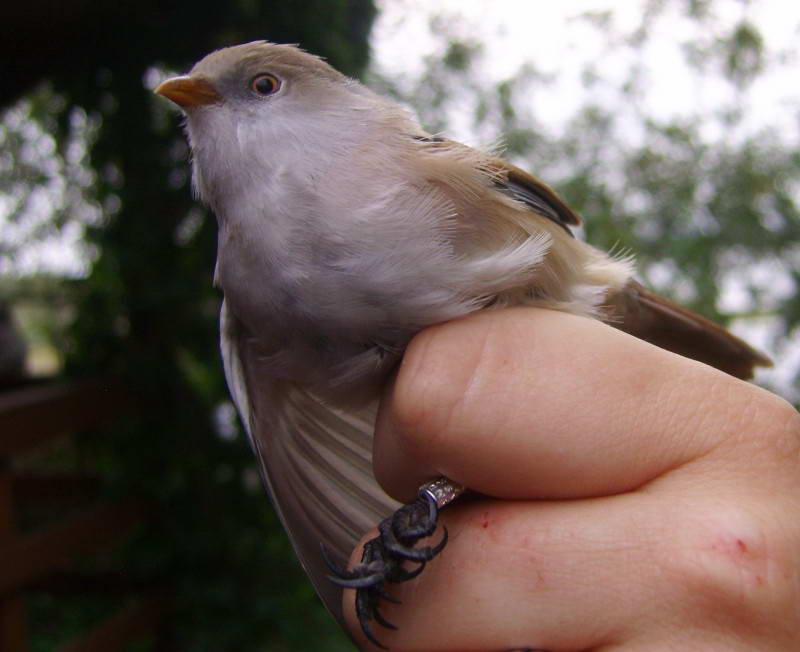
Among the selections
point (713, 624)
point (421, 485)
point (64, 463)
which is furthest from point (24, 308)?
point (713, 624)

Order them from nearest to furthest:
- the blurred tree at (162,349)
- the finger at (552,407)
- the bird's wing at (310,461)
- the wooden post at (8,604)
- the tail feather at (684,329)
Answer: the finger at (552,407), the bird's wing at (310,461), the tail feather at (684,329), the wooden post at (8,604), the blurred tree at (162,349)

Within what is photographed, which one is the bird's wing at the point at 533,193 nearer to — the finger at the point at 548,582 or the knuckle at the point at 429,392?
the knuckle at the point at 429,392

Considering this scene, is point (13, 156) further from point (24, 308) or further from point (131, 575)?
point (131, 575)

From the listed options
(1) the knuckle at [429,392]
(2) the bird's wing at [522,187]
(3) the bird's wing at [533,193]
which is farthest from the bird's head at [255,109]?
(1) the knuckle at [429,392]

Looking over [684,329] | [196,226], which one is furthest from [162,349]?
[684,329]

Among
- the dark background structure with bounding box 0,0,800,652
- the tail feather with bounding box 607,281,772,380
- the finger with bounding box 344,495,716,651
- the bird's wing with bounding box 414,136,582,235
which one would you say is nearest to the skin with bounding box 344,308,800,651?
the finger with bounding box 344,495,716,651
